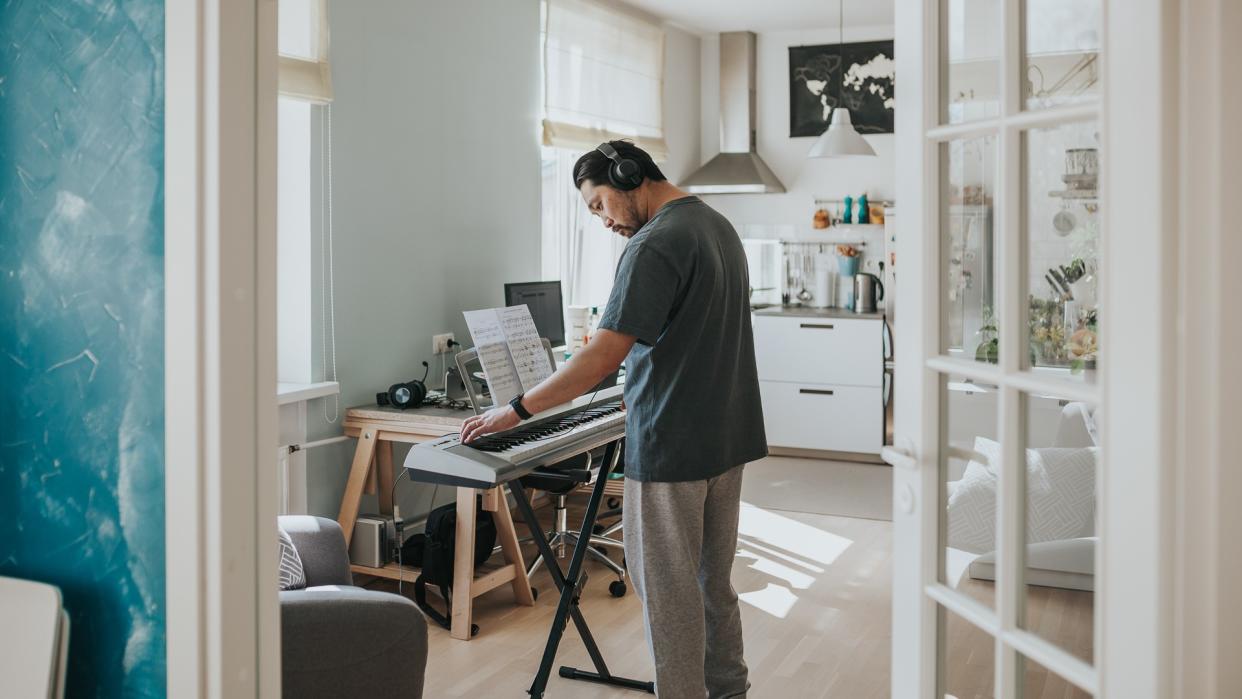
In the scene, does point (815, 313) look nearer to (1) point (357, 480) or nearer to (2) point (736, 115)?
(2) point (736, 115)

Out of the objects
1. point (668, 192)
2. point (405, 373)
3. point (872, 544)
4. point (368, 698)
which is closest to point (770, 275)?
point (872, 544)

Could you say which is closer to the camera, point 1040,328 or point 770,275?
point 1040,328

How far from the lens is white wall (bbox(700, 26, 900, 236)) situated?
679 cm

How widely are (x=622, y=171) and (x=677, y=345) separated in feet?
1.51

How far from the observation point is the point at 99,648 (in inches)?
60.6

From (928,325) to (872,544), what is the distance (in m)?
3.26

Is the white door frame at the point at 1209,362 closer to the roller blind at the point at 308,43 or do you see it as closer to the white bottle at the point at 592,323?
the roller blind at the point at 308,43

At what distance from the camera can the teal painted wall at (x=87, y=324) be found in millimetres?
1473

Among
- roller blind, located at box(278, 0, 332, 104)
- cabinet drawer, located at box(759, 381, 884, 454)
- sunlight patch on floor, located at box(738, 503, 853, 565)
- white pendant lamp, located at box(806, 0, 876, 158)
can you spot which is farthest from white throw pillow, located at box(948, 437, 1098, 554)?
cabinet drawer, located at box(759, 381, 884, 454)

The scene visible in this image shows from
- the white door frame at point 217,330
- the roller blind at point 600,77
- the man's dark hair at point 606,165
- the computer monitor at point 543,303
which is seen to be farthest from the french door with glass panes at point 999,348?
the roller blind at point 600,77

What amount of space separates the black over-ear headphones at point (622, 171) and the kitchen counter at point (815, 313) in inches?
156

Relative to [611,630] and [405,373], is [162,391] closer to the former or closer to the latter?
[611,630]

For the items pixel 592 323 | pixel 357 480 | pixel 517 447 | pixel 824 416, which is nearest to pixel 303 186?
pixel 357 480

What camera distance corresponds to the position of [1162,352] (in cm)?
111
